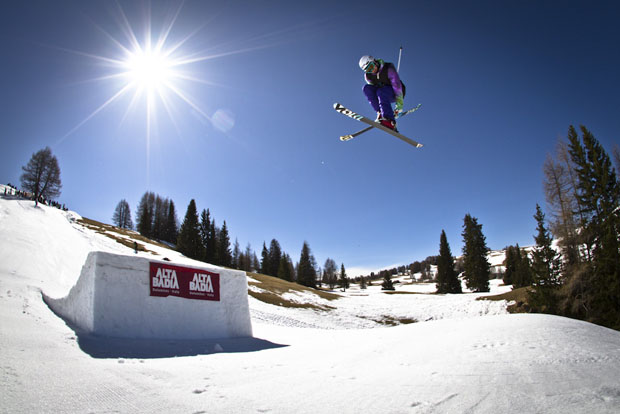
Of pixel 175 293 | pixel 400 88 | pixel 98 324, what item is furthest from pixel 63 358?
pixel 400 88

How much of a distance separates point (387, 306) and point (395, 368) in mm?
33908

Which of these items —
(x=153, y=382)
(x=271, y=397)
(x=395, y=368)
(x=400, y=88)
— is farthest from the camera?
(x=400, y=88)

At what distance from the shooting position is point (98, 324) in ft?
21.7

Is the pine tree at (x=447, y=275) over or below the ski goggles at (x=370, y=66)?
below

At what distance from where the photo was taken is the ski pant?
8.02 m

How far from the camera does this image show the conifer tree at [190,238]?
58.5m

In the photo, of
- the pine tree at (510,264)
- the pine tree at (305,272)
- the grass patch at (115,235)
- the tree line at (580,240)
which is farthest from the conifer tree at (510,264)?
the grass patch at (115,235)

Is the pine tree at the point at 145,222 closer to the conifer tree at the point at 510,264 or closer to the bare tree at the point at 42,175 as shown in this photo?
the bare tree at the point at 42,175

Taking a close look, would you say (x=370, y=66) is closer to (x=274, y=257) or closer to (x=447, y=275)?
(x=447, y=275)

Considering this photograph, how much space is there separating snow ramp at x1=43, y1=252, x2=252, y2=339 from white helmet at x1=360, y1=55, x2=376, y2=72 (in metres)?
8.11

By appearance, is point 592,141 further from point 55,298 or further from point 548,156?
point 55,298

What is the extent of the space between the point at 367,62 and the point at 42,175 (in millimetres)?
59987

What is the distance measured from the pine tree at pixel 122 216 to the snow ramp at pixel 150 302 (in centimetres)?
8921

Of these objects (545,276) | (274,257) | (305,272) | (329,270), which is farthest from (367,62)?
(329,270)
